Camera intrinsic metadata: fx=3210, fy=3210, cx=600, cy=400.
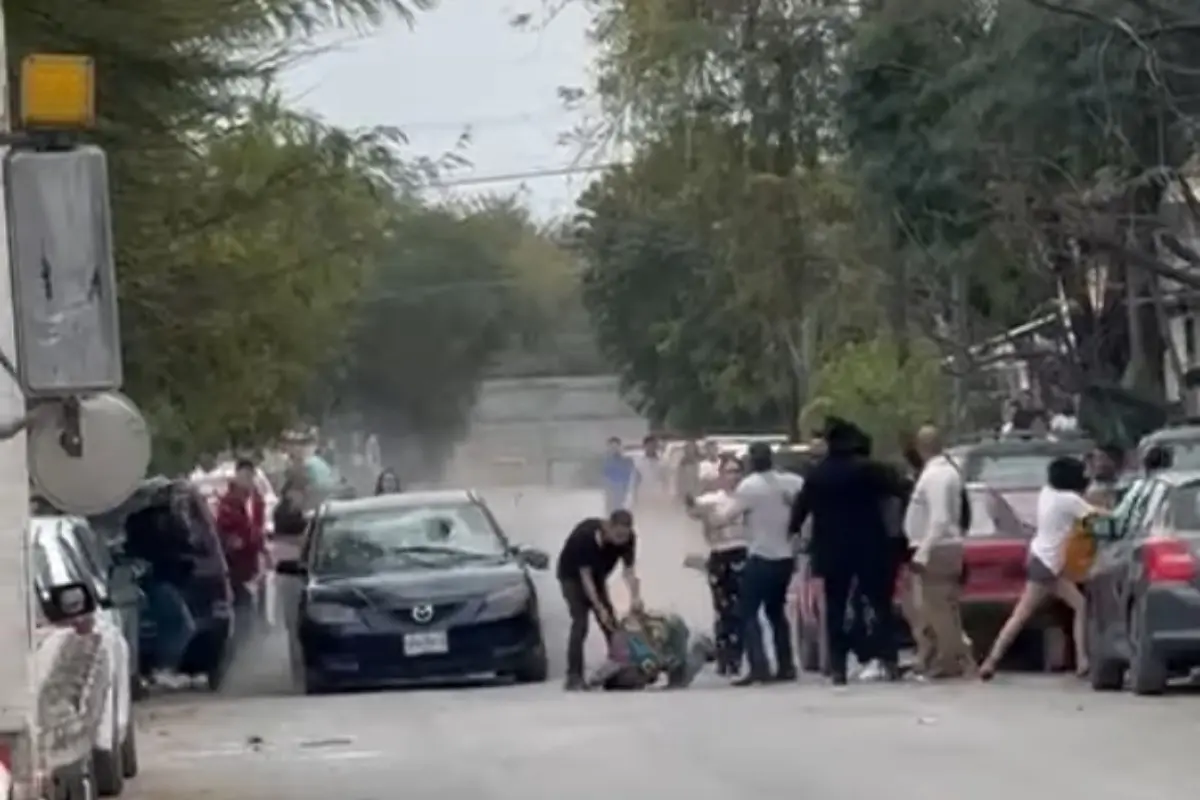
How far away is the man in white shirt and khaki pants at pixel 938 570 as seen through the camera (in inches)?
917

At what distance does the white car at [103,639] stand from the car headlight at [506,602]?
6.38 m

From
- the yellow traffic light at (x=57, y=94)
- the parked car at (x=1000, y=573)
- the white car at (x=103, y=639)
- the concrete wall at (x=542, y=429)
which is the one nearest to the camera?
the yellow traffic light at (x=57, y=94)

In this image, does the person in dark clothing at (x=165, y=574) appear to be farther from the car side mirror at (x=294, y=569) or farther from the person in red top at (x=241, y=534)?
the person in red top at (x=241, y=534)

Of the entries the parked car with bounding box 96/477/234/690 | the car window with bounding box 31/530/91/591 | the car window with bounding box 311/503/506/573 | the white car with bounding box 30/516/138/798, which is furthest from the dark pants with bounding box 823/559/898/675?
the car window with bounding box 31/530/91/591

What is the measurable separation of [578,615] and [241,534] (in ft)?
29.0

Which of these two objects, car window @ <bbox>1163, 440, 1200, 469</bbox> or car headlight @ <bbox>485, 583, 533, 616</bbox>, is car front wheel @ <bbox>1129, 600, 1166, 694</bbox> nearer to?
car window @ <bbox>1163, 440, 1200, 469</bbox>

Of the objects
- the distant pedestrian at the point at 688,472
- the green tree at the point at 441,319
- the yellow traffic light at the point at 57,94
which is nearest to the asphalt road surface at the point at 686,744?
the yellow traffic light at the point at 57,94

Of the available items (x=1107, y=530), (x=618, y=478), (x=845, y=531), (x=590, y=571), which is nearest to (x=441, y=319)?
(x=618, y=478)

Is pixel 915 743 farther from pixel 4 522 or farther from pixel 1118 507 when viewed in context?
pixel 4 522

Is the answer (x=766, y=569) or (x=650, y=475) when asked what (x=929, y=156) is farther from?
(x=650, y=475)

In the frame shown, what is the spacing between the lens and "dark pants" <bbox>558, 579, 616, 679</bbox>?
24172mm

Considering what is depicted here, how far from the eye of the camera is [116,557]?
26.3 metres

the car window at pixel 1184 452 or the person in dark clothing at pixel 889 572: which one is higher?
the car window at pixel 1184 452

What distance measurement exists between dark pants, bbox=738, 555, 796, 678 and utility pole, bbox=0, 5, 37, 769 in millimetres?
15360
